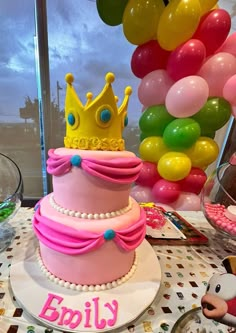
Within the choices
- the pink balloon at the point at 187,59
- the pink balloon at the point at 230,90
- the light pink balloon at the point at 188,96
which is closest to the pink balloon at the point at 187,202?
the light pink balloon at the point at 188,96

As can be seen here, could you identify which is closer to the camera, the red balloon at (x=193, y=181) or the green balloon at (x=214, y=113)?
the green balloon at (x=214, y=113)

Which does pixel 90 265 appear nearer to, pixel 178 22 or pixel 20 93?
pixel 178 22

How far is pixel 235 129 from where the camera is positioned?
2.32 metres

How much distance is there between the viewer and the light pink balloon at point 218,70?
142cm

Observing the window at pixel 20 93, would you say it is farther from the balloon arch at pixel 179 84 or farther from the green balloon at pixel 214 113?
the green balloon at pixel 214 113

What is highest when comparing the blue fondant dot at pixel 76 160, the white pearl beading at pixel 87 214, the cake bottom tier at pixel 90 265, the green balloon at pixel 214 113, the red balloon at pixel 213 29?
the red balloon at pixel 213 29

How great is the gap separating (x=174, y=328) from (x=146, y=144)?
1250 mm

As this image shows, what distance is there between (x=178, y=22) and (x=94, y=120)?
1.07 metres

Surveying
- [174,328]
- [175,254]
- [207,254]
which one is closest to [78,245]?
[174,328]

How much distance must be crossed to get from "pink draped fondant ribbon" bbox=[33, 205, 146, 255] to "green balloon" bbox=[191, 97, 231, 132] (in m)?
1.13

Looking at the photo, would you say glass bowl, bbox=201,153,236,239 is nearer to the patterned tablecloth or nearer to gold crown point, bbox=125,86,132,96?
the patterned tablecloth

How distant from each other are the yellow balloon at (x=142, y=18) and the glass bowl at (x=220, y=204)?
3.33ft

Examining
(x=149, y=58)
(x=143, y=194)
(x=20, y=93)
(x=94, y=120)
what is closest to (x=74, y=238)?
(x=94, y=120)

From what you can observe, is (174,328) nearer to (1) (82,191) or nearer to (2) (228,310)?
(2) (228,310)
